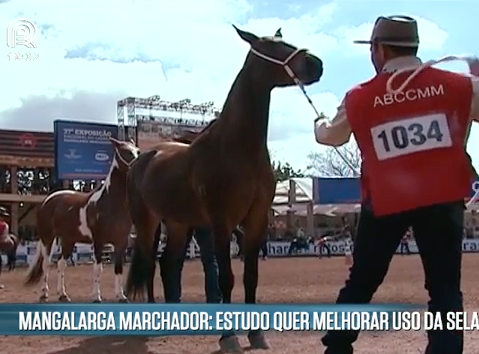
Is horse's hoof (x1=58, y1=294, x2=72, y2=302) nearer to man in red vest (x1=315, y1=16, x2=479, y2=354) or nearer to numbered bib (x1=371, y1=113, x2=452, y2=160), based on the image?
man in red vest (x1=315, y1=16, x2=479, y2=354)

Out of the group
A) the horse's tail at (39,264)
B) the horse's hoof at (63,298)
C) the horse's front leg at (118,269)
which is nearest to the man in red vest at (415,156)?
the horse's front leg at (118,269)

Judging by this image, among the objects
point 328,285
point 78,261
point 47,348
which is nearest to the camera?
point 47,348

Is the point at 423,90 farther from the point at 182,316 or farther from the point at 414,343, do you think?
the point at 182,316

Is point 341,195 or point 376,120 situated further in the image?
point 341,195

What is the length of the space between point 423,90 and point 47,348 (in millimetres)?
4403

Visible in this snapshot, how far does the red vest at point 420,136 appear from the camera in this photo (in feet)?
11.5

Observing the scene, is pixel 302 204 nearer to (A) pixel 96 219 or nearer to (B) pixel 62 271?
(B) pixel 62 271

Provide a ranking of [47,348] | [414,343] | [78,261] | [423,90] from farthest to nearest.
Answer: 1. [78,261]
2. [47,348]
3. [414,343]
4. [423,90]

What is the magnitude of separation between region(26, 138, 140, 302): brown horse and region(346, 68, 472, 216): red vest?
6693 millimetres

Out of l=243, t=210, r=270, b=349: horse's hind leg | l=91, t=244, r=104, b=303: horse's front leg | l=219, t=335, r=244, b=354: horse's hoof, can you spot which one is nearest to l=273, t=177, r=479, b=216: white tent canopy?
l=91, t=244, r=104, b=303: horse's front leg

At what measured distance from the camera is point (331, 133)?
147 inches

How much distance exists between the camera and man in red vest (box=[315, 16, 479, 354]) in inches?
139

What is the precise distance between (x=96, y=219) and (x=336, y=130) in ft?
24.7


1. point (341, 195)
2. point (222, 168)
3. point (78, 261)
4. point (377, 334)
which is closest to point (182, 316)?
point (222, 168)
